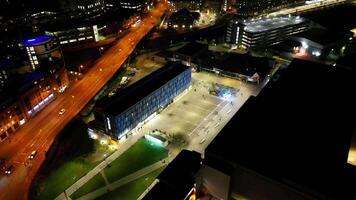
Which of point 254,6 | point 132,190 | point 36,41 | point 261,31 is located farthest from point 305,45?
point 36,41

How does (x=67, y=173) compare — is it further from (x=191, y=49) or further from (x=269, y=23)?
(x=269, y=23)

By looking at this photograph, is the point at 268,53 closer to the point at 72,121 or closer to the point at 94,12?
Result: the point at 72,121

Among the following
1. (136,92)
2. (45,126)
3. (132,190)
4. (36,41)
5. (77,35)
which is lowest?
(132,190)

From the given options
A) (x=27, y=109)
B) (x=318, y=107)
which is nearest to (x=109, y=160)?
(x=27, y=109)

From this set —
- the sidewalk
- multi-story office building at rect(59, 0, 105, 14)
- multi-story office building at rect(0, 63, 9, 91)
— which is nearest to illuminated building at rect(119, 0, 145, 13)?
multi-story office building at rect(59, 0, 105, 14)

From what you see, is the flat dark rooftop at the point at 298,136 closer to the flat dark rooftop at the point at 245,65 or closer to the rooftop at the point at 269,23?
the flat dark rooftop at the point at 245,65

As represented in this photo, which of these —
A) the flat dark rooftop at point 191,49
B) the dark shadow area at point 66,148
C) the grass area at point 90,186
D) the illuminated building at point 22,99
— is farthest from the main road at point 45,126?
the flat dark rooftop at point 191,49

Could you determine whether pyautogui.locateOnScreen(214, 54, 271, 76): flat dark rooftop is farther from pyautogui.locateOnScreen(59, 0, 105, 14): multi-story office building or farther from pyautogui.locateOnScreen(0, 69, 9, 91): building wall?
pyautogui.locateOnScreen(59, 0, 105, 14): multi-story office building
